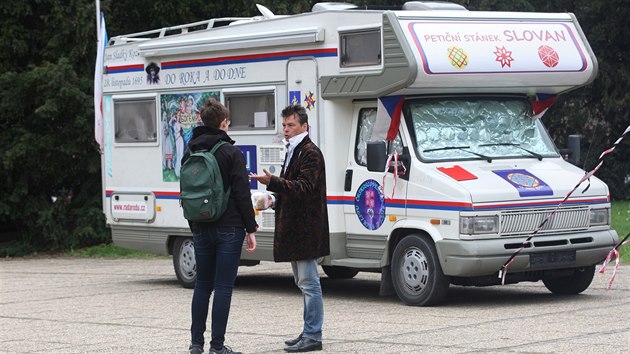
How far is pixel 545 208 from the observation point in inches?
482

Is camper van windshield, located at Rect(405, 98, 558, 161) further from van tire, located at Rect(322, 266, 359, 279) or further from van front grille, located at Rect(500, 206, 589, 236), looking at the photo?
van tire, located at Rect(322, 266, 359, 279)

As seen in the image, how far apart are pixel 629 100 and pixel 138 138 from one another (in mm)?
19447

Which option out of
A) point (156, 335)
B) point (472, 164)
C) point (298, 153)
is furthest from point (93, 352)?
point (472, 164)

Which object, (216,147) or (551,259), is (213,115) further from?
(551,259)

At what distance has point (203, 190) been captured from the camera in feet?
29.2

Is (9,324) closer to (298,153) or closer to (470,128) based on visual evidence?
(298,153)

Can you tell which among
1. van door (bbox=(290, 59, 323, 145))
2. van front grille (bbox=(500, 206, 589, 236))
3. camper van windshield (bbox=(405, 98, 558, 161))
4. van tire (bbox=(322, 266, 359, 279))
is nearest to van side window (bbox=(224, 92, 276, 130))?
van door (bbox=(290, 59, 323, 145))

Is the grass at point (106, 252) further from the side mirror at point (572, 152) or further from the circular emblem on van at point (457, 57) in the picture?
the circular emblem on van at point (457, 57)

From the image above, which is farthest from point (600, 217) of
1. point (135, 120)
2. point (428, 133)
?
point (135, 120)

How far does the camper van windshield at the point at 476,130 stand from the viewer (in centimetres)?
1265

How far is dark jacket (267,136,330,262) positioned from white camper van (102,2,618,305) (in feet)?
8.65

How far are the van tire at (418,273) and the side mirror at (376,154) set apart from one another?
79 cm

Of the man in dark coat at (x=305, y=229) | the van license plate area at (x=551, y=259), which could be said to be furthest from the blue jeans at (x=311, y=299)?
the van license plate area at (x=551, y=259)

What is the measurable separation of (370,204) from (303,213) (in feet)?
11.6
